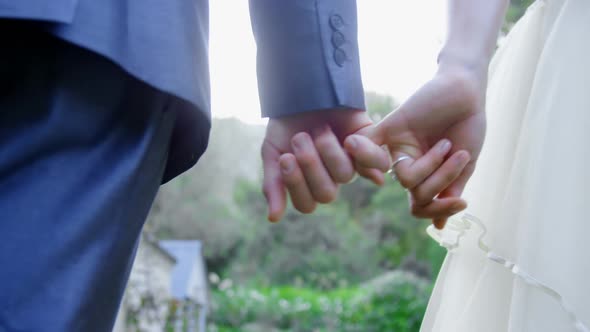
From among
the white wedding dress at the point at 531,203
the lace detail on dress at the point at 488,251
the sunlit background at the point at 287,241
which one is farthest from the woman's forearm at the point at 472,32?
the sunlit background at the point at 287,241

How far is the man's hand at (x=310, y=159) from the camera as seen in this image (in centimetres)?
104

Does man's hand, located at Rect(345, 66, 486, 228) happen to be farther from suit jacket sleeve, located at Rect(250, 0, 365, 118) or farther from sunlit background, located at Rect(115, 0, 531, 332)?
sunlit background, located at Rect(115, 0, 531, 332)

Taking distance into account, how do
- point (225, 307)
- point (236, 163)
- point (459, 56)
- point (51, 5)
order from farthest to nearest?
point (236, 163) < point (225, 307) < point (459, 56) < point (51, 5)

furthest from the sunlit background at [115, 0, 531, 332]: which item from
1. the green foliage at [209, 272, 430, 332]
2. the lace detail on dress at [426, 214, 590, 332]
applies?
the lace detail on dress at [426, 214, 590, 332]

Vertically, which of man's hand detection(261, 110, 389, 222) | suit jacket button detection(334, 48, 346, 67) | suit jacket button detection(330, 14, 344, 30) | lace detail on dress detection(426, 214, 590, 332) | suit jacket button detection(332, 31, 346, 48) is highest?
suit jacket button detection(330, 14, 344, 30)

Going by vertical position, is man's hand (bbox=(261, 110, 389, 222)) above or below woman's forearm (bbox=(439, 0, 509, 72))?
below

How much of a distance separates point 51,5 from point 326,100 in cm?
47

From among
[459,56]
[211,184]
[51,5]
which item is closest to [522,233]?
[459,56]

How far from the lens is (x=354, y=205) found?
83.8 feet

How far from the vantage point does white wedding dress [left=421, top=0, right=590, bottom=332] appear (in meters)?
1.07

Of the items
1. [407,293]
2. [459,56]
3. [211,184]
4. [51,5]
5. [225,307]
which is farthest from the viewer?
[211,184]

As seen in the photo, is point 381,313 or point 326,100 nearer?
point 326,100

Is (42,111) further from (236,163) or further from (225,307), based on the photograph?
(236,163)

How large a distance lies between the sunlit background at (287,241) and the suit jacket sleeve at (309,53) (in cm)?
912
